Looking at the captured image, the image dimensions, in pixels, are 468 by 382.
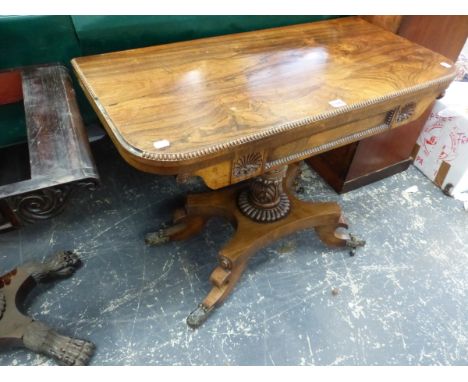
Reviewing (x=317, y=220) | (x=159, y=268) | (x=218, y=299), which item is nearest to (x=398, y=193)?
(x=317, y=220)

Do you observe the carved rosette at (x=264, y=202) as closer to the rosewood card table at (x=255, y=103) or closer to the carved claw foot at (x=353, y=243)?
the rosewood card table at (x=255, y=103)

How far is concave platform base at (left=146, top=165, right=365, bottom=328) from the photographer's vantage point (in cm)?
125

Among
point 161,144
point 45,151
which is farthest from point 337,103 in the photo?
point 45,151

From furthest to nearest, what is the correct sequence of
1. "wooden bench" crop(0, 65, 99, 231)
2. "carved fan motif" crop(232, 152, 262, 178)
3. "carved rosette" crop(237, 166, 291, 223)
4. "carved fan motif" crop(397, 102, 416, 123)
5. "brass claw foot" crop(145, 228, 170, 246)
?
"brass claw foot" crop(145, 228, 170, 246) < "carved rosette" crop(237, 166, 291, 223) < "carved fan motif" crop(397, 102, 416, 123) < "carved fan motif" crop(232, 152, 262, 178) < "wooden bench" crop(0, 65, 99, 231)

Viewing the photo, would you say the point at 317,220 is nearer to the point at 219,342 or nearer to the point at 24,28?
the point at 219,342

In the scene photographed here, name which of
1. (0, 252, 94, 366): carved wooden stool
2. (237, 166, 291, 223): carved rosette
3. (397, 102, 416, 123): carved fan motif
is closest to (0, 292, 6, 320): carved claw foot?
(0, 252, 94, 366): carved wooden stool

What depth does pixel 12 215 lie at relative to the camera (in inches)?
29.2

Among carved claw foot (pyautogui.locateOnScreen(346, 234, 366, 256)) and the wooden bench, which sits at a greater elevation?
the wooden bench

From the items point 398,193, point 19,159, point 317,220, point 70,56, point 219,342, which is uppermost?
point 70,56

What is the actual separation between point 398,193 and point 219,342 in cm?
119

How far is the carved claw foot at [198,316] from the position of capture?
1230mm

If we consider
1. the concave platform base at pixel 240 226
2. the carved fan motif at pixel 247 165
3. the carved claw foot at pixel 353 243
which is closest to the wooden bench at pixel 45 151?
the carved fan motif at pixel 247 165

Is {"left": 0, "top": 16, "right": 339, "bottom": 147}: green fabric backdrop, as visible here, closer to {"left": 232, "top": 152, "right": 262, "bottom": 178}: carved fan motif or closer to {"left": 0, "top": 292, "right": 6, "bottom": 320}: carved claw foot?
{"left": 0, "top": 292, "right": 6, "bottom": 320}: carved claw foot

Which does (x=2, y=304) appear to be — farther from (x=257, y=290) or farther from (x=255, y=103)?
(x=255, y=103)
